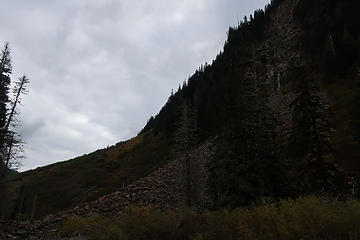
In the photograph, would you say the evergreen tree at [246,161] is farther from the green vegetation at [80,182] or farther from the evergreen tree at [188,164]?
the green vegetation at [80,182]

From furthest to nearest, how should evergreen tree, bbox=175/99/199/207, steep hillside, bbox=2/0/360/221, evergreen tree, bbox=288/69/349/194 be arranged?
evergreen tree, bbox=175/99/199/207 < evergreen tree, bbox=288/69/349/194 < steep hillside, bbox=2/0/360/221

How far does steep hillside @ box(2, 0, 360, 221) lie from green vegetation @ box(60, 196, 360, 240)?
3421 mm

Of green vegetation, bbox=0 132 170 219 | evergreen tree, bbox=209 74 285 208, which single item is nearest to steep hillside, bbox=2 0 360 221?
evergreen tree, bbox=209 74 285 208

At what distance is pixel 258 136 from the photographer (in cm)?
1451

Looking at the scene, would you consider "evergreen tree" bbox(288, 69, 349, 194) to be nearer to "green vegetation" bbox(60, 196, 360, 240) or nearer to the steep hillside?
the steep hillside

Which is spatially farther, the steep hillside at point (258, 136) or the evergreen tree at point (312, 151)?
the evergreen tree at point (312, 151)

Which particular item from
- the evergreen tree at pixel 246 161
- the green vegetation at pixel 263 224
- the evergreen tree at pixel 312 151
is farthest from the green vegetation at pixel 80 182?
the evergreen tree at pixel 312 151

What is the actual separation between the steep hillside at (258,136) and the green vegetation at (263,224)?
135 inches

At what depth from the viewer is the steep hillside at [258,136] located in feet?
47.1

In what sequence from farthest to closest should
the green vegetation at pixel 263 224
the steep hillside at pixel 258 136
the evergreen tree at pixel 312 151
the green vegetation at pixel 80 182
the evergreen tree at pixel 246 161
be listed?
the green vegetation at pixel 80 182, the evergreen tree at pixel 312 151, the steep hillside at pixel 258 136, the evergreen tree at pixel 246 161, the green vegetation at pixel 263 224

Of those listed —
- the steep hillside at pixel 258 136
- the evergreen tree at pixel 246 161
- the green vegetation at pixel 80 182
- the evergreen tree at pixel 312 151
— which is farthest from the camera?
the green vegetation at pixel 80 182

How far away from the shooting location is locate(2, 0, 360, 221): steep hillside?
14.4 m

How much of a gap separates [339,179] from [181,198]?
617 inches

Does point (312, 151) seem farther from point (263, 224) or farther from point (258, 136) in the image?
point (263, 224)
